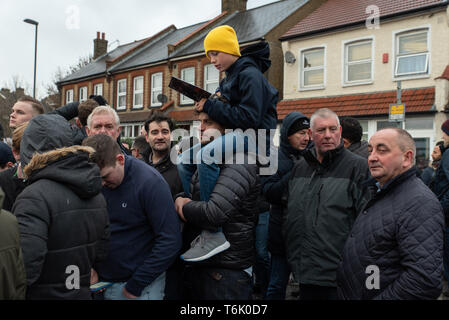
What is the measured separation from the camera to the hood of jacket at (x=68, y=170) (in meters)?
2.10

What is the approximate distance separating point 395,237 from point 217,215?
109cm

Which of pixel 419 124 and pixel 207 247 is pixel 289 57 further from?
pixel 207 247

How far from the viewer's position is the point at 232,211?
2475 millimetres

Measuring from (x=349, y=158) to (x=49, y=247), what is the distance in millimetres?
2292

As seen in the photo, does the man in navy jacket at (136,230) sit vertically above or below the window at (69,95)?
below

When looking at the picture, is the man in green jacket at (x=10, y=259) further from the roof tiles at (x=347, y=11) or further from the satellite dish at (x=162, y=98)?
the satellite dish at (x=162, y=98)

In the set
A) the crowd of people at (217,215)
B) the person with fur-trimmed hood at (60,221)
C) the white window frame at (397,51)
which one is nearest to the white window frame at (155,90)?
the white window frame at (397,51)

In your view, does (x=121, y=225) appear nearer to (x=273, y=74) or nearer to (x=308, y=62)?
(x=308, y=62)

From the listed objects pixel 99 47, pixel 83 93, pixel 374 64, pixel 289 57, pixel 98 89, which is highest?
pixel 99 47

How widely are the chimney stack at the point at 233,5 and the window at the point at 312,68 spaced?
31.8ft

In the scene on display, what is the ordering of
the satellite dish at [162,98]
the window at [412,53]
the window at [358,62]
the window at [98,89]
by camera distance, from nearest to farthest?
the window at [412,53] < the window at [358,62] < the satellite dish at [162,98] < the window at [98,89]

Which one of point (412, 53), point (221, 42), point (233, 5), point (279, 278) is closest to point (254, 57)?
point (221, 42)
